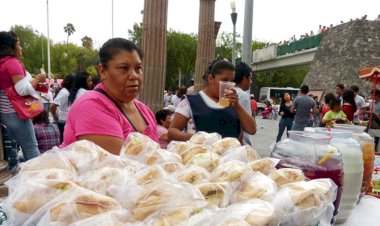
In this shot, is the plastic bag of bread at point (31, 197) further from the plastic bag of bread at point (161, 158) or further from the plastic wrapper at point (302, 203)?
the plastic wrapper at point (302, 203)

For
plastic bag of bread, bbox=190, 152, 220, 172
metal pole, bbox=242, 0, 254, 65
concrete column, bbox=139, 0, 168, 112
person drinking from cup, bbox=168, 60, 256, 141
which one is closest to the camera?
plastic bag of bread, bbox=190, 152, 220, 172

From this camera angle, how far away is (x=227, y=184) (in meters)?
1.03

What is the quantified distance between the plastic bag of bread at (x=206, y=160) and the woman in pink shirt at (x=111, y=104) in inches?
23.7

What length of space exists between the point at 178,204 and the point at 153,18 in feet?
22.8

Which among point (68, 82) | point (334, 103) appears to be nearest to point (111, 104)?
point (68, 82)

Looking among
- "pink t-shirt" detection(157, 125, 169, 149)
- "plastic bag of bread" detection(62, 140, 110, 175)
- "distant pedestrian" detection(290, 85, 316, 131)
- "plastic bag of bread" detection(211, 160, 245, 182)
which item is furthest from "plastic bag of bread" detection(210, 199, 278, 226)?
"distant pedestrian" detection(290, 85, 316, 131)

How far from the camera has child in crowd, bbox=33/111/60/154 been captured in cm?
509

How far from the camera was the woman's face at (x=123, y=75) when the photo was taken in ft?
6.34

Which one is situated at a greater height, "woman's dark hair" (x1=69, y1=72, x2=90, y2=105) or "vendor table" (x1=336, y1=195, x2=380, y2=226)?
"woman's dark hair" (x1=69, y1=72, x2=90, y2=105)

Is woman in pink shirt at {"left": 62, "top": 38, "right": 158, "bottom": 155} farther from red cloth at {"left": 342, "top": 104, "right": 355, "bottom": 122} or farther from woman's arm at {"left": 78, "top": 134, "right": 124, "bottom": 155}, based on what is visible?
red cloth at {"left": 342, "top": 104, "right": 355, "bottom": 122}

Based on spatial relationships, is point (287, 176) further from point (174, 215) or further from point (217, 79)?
point (217, 79)

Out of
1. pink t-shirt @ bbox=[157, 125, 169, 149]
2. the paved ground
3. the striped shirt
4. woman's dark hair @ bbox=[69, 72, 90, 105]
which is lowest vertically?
the paved ground

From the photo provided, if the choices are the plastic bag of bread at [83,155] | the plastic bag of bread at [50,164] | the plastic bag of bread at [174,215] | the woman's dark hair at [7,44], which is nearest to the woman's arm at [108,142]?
the plastic bag of bread at [83,155]

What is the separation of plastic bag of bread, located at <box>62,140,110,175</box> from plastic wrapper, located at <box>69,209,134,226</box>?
1.16 ft
